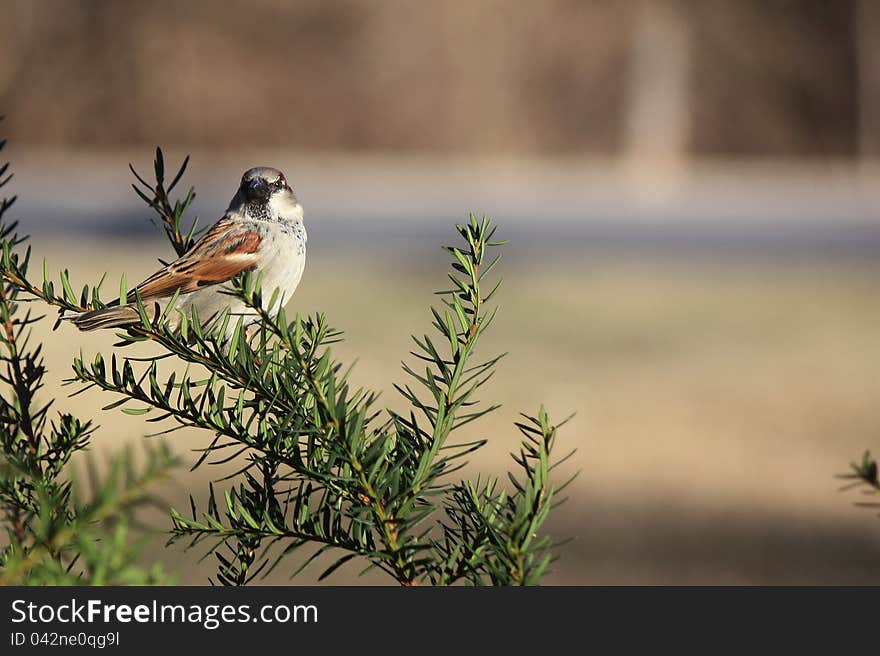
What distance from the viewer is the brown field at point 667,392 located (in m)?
4.23

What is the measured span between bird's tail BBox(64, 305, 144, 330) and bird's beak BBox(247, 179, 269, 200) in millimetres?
806

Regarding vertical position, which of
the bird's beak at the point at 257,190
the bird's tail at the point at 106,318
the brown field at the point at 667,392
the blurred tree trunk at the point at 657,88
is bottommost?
the bird's tail at the point at 106,318

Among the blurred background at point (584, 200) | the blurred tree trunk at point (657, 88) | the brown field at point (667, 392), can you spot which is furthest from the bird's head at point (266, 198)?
the blurred tree trunk at point (657, 88)

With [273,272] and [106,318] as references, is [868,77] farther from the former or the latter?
[106,318]

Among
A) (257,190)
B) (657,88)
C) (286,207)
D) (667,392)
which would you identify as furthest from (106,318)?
(657,88)

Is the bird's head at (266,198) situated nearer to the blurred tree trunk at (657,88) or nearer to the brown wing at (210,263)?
the brown wing at (210,263)

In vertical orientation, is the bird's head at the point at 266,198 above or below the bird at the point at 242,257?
above

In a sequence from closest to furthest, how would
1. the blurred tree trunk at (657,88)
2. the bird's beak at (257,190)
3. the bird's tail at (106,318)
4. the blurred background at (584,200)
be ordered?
1. the bird's tail at (106,318)
2. the bird's beak at (257,190)
3. the blurred background at (584,200)
4. the blurred tree trunk at (657,88)

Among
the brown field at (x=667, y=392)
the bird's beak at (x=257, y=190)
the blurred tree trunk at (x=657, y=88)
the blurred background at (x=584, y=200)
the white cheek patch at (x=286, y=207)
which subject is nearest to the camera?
the bird's beak at (x=257, y=190)

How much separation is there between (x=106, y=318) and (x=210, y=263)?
0.41 meters

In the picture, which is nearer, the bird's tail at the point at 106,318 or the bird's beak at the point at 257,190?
the bird's tail at the point at 106,318

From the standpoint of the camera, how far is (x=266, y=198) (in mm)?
2164

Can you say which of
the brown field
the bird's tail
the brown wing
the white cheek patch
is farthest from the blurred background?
the bird's tail

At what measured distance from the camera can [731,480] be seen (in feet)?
15.8
